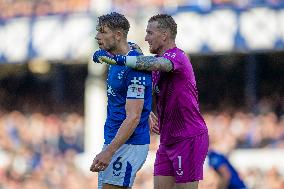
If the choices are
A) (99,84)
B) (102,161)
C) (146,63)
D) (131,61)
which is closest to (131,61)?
(131,61)

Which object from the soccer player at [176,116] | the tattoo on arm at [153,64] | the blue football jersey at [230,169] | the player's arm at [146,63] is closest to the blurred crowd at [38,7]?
the blue football jersey at [230,169]

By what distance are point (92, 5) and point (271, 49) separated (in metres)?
3.87

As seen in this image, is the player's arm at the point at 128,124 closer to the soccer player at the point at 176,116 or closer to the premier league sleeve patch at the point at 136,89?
the premier league sleeve patch at the point at 136,89

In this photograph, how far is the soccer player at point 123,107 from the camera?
20.0 feet

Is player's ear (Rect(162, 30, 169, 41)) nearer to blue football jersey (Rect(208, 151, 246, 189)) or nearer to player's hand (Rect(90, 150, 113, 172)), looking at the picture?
player's hand (Rect(90, 150, 113, 172))

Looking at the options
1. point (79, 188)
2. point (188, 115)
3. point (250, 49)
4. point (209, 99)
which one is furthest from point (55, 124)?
point (188, 115)

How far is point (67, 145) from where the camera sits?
56.9ft

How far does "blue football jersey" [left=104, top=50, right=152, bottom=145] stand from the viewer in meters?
6.12

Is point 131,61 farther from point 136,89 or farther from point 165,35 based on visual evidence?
point 165,35

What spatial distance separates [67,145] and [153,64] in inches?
446

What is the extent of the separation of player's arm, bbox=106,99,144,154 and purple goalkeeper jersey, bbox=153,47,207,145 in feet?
2.48

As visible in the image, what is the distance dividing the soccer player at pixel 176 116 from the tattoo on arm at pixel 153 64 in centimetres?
18

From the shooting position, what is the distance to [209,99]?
56.9 ft

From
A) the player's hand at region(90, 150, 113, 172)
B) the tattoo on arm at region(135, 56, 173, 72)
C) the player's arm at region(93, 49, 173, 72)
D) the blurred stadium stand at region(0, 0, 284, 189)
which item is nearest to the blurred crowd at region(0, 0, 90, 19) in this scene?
the blurred stadium stand at region(0, 0, 284, 189)
